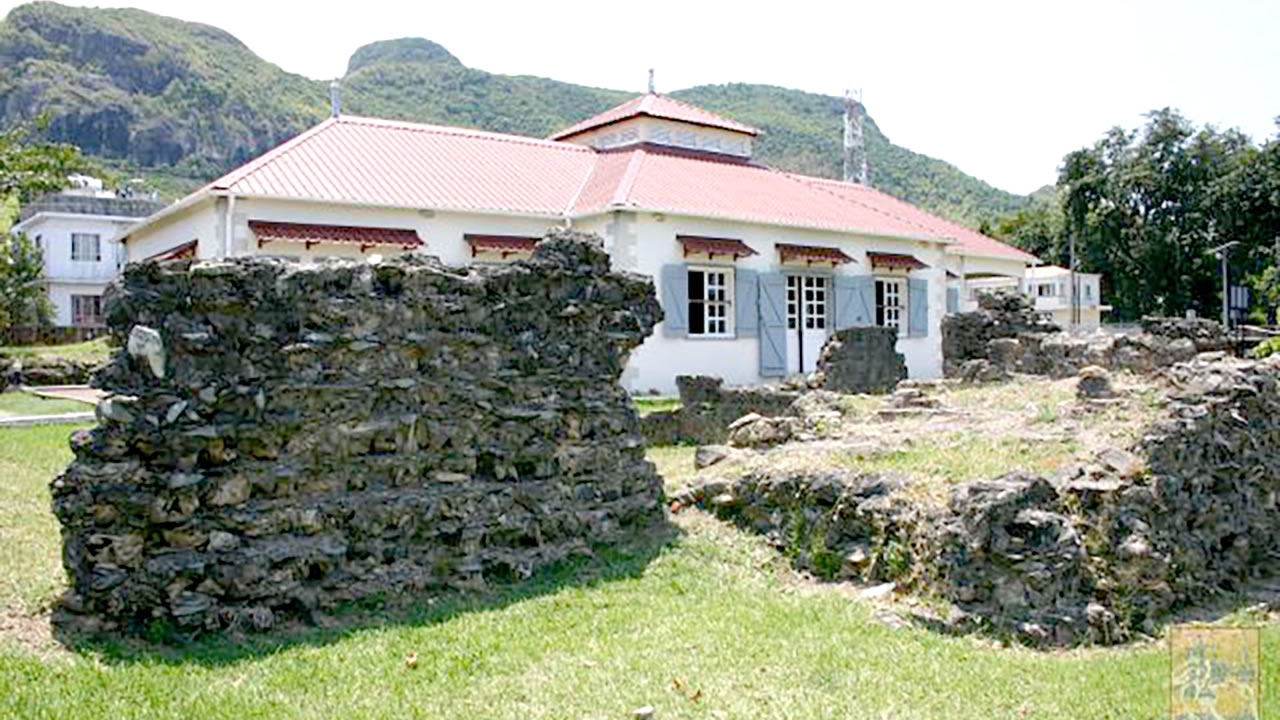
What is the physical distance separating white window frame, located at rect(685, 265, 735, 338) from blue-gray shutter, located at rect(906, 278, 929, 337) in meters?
5.88

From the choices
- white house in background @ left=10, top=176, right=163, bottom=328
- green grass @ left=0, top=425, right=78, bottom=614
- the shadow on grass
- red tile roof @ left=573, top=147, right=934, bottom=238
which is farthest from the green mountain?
the shadow on grass

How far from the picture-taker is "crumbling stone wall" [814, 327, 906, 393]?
59.5 ft

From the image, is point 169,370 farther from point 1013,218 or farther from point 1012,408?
point 1013,218

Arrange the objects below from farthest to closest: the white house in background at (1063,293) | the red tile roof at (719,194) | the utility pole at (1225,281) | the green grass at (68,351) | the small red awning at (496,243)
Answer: the white house in background at (1063,293) < the utility pole at (1225,281) < the green grass at (68,351) < the red tile roof at (719,194) < the small red awning at (496,243)

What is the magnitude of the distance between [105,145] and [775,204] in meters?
69.3

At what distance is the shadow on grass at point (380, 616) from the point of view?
5.95 meters

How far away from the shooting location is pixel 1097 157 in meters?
49.3

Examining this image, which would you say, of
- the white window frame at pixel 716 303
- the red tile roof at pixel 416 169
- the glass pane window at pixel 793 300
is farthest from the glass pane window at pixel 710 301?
the red tile roof at pixel 416 169

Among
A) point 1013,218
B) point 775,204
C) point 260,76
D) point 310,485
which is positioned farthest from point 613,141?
point 260,76

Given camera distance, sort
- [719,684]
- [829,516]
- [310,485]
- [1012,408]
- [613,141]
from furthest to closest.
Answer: [613,141]
[1012,408]
[829,516]
[310,485]
[719,684]

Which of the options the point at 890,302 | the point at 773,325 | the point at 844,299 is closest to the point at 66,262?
the point at 773,325

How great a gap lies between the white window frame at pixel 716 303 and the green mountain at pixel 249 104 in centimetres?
4698

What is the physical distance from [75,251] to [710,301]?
3344cm

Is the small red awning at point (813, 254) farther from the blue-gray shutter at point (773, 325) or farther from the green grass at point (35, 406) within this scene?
the green grass at point (35, 406)
